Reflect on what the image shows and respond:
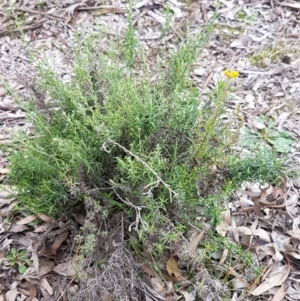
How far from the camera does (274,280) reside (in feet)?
6.47

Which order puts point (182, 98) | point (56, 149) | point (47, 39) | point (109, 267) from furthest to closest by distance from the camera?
1. point (47, 39)
2. point (182, 98)
3. point (56, 149)
4. point (109, 267)

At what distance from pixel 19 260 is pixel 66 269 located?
0.74 ft

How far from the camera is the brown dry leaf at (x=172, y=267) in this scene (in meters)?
1.93

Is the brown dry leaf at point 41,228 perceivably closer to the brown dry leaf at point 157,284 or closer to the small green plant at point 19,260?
the small green plant at point 19,260

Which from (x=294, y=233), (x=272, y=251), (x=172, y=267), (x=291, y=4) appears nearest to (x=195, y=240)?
(x=172, y=267)

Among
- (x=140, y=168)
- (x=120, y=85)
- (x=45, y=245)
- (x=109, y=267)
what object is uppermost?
(x=120, y=85)

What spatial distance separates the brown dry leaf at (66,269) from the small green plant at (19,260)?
14 cm

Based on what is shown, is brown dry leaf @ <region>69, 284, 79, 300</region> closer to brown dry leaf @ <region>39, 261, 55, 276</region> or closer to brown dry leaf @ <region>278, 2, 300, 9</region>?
brown dry leaf @ <region>39, 261, 55, 276</region>

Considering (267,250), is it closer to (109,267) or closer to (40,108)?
(109,267)

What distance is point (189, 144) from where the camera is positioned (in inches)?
74.5

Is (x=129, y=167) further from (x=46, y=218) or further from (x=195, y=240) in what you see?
(x=46, y=218)

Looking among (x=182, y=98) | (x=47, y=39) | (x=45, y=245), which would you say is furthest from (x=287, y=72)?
(x=45, y=245)

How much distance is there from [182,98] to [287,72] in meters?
1.20

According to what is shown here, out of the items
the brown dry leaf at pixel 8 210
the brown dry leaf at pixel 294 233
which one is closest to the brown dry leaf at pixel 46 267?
the brown dry leaf at pixel 8 210
